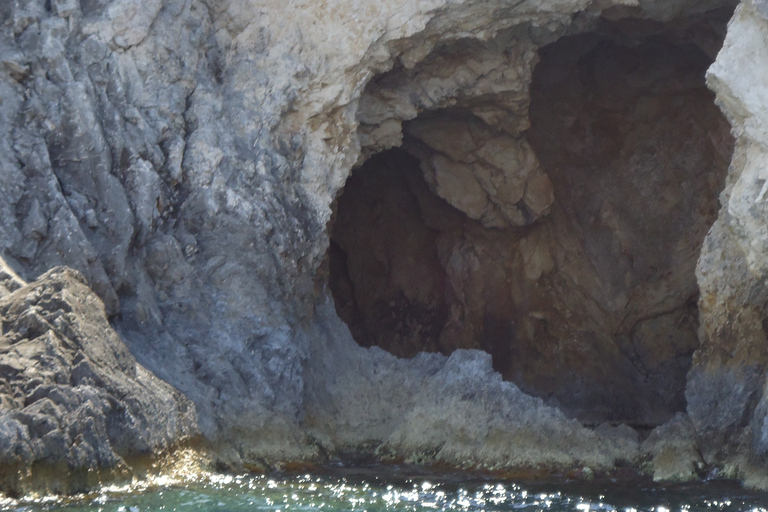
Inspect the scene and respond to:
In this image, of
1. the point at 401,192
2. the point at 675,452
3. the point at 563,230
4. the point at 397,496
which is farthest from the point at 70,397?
the point at 563,230

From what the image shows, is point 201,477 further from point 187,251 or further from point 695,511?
point 695,511

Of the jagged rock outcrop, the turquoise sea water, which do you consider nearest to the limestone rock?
the turquoise sea water

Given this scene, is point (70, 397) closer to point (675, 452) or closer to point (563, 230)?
point (675, 452)

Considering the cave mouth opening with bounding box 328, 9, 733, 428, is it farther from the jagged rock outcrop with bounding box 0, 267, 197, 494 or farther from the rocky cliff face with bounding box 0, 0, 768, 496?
the jagged rock outcrop with bounding box 0, 267, 197, 494

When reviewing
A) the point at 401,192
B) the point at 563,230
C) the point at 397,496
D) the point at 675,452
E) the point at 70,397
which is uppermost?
the point at 401,192

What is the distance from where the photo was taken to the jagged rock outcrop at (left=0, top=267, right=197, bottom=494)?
638cm

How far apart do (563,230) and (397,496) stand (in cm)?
792

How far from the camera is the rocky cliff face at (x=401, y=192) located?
830cm

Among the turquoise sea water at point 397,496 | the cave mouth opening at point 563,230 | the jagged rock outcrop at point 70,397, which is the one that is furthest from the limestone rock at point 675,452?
the jagged rock outcrop at point 70,397

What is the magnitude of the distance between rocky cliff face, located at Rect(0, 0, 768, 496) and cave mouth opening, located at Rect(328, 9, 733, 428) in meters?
0.05

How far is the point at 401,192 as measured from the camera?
14836 mm

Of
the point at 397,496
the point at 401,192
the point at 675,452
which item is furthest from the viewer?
the point at 401,192

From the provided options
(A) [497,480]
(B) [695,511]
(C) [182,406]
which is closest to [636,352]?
(A) [497,480]

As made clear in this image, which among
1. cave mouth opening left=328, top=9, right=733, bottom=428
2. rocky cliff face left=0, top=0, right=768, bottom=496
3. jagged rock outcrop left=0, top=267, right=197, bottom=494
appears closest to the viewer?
jagged rock outcrop left=0, top=267, right=197, bottom=494
